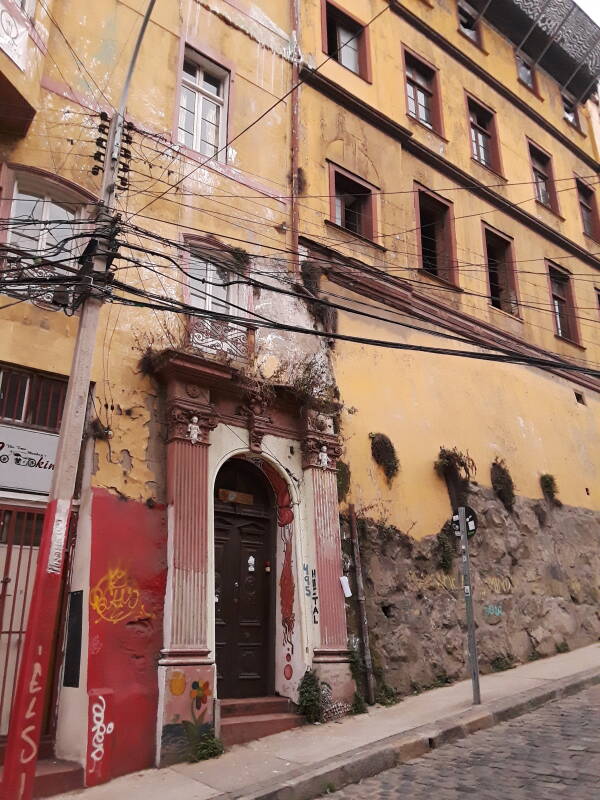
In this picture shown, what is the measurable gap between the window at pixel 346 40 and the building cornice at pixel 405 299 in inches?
206

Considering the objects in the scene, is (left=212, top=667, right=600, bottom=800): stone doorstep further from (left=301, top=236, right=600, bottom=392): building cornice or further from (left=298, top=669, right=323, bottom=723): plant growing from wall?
(left=301, top=236, right=600, bottom=392): building cornice

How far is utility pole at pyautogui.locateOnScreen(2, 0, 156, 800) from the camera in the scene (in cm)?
564

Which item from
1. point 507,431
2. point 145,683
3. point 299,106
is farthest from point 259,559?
point 299,106

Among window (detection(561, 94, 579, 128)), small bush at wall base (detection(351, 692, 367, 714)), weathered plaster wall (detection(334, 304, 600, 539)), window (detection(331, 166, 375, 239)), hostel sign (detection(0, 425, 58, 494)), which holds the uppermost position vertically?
window (detection(561, 94, 579, 128))

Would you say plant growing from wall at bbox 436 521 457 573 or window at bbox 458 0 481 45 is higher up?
window at bbox 458 0 481 45

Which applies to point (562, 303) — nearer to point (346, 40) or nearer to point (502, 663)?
point (346, 40)

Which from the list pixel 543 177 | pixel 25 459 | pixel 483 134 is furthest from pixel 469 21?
pixel 25 459

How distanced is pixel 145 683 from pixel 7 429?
3.42 m

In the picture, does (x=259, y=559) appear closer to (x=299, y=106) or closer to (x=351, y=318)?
(x=351, y=318)

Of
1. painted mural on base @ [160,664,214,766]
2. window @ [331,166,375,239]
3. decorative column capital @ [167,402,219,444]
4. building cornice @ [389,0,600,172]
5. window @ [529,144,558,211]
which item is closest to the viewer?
painted mural on base @ [160,664,214,766]

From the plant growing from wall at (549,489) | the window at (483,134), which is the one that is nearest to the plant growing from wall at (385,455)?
the plant growing from wall at (549,489)

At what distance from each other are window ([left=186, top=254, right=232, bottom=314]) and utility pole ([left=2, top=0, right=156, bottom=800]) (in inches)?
127

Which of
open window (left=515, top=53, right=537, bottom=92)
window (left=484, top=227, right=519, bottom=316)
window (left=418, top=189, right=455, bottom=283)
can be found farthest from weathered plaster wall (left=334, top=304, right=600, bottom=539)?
open window (left=515, top=53, right=537, bottom=92)

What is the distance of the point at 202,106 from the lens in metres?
12.1
